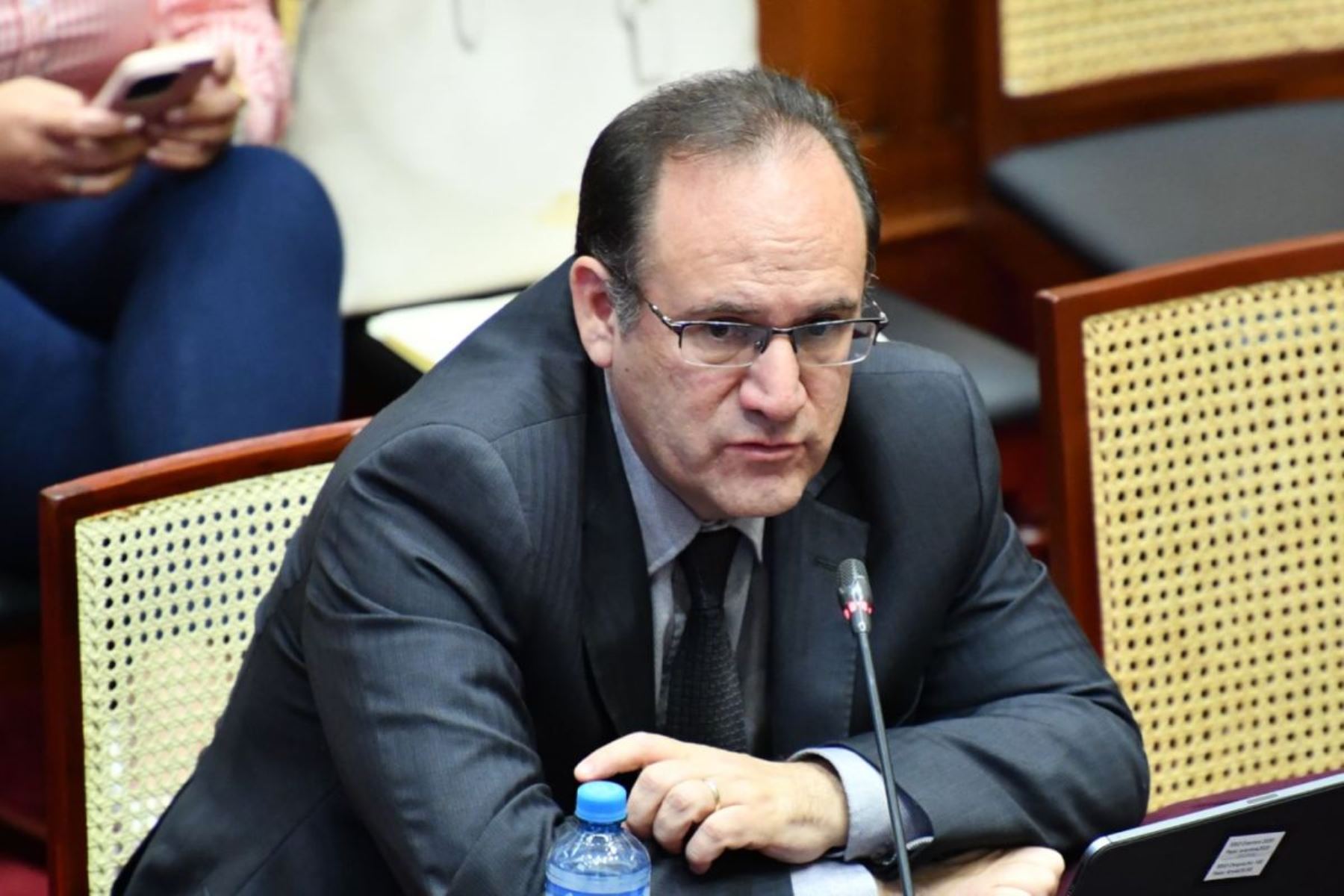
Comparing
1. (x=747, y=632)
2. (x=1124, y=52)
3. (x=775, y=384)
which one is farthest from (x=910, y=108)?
(x=775, y=384)

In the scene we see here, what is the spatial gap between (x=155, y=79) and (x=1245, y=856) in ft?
5.06

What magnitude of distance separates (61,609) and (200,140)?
86 centimetres

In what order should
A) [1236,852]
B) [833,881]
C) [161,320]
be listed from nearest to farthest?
[1236,852] < [833,881] < [161,320]

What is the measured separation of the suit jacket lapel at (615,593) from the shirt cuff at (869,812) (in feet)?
0.53

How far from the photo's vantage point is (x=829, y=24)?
3400 mm

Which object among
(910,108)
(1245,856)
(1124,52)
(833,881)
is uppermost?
(1124,52)

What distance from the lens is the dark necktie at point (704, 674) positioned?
68.7 inches

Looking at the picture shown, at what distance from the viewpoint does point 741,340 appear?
166cm

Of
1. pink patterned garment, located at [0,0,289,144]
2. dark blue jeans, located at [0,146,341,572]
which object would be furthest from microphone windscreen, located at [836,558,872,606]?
pink patterned garment, located at [0,0,289,144]

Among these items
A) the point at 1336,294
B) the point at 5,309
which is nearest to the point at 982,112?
the point at 1336,294

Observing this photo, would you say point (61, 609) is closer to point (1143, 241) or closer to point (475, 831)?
point (475, 831)

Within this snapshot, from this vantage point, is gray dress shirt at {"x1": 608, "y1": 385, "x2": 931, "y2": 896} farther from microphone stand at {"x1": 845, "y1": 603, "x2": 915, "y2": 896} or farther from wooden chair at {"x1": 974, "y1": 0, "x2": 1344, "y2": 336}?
wooden chair at {"x1": 974, "y1": 0, "x2": 1344, "y2": 336}

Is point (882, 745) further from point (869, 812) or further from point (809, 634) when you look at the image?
point (809, 634)

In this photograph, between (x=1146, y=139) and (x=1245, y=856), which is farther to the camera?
(x=1146, y=139)
